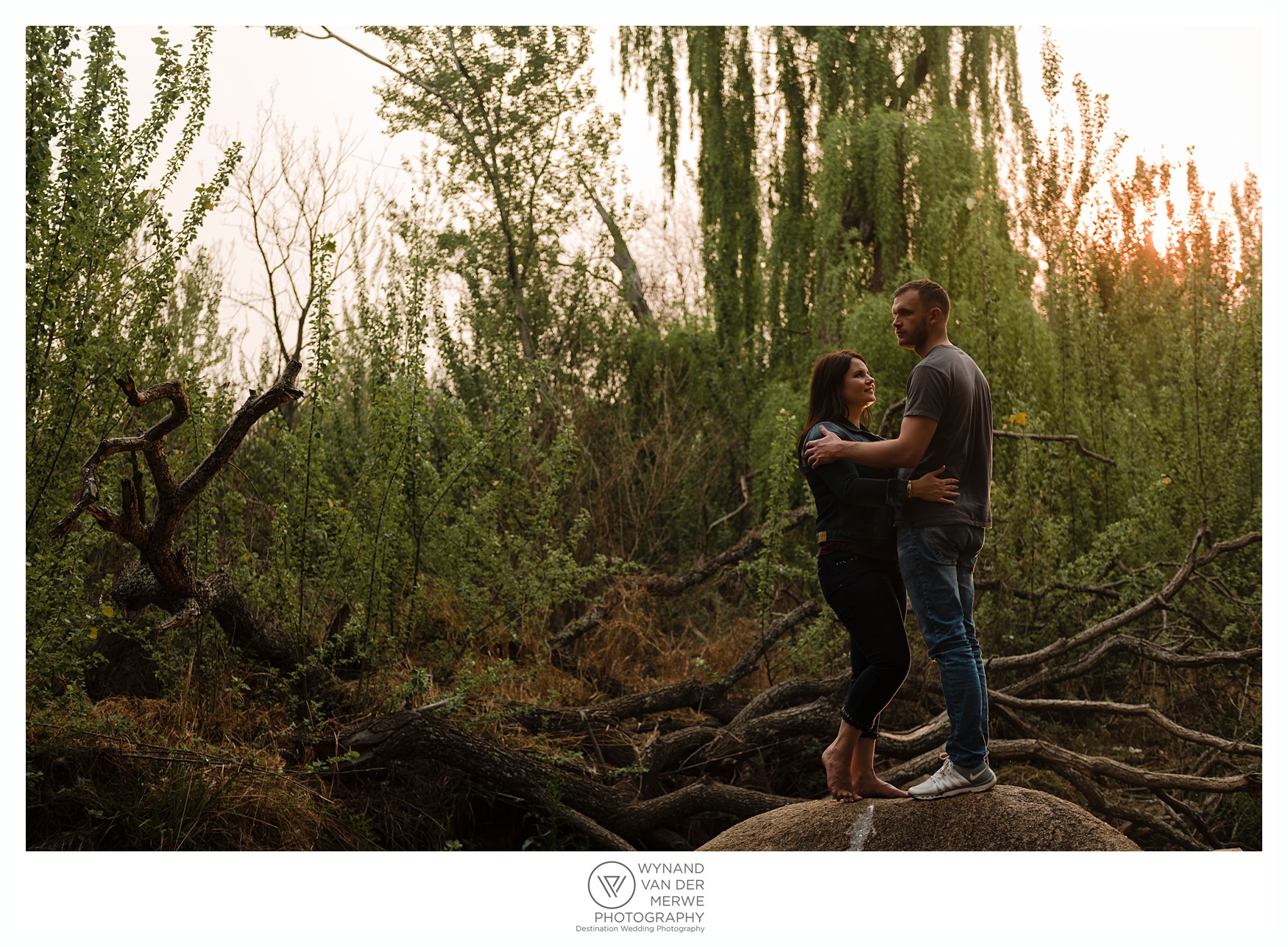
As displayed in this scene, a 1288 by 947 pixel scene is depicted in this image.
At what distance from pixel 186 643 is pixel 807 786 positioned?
147 inches

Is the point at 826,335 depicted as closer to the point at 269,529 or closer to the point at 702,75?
the point at 702,75

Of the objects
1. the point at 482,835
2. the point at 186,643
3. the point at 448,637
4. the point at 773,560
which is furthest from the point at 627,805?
the point at 186,643

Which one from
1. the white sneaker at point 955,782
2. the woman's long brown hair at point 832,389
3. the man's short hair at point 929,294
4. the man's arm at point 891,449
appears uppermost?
the man's short hair at point 929,294

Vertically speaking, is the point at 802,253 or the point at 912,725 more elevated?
the point at 802,253

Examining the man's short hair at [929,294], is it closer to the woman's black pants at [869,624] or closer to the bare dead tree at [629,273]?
the woman's black pants at [869,624]

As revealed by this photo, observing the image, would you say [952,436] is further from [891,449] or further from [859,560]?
[859,560]

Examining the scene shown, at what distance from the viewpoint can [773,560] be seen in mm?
6570

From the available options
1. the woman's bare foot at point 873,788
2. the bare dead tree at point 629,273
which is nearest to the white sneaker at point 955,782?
the woman's bare foot at point 873,788

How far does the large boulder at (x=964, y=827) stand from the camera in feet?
9.73

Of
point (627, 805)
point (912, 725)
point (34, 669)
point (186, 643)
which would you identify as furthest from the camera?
point (912, 725)

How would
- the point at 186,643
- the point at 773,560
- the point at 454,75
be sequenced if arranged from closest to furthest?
1. the point at 186,643
2. the point at 773,560
3. the point at 454,75

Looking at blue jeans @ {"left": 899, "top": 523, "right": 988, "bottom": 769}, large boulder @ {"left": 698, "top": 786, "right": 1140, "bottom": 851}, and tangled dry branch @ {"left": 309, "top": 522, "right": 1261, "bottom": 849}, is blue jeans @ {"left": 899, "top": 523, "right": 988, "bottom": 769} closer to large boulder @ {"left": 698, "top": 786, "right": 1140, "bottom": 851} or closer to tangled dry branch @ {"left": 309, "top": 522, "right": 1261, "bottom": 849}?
large boulder @ {"left": 698, "top": 786, "right": 1140, "bottom": 851}

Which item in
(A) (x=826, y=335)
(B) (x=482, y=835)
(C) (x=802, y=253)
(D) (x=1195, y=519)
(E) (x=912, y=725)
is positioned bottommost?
(B) (x=482, y=835)

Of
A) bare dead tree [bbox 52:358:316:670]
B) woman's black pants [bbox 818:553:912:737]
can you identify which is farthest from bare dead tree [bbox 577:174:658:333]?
woman's black pants [bbox 818:553:912:737]
